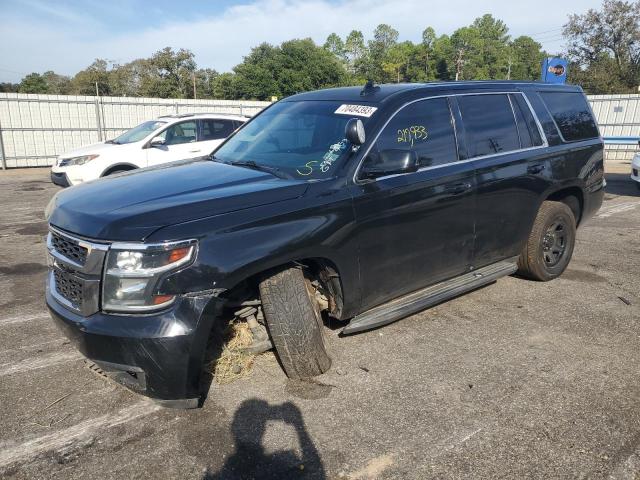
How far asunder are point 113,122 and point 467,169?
59.1 feet

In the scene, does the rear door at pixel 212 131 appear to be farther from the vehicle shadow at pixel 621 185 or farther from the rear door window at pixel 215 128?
the vehicle shadow at pixel 621 185

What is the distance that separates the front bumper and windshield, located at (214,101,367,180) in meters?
1.20

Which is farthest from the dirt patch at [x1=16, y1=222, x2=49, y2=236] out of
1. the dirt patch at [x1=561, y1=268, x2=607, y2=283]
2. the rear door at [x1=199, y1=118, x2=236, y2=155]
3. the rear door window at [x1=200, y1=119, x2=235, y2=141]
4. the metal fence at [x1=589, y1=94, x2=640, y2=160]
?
the metal fence at [x1=589, y1=94, x2=640, y2=160]

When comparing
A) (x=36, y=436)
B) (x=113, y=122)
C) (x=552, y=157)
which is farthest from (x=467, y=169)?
(x=113, y=122)

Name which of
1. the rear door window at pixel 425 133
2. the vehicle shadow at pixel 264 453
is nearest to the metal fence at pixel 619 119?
the rear door window at pixel 425 133

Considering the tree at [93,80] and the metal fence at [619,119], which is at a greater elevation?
the tree at [93,80]

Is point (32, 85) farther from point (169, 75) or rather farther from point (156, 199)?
point (156, 199)

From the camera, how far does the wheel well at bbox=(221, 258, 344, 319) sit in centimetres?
292

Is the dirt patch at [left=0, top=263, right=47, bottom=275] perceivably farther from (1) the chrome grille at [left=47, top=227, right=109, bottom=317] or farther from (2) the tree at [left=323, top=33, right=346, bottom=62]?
(2) the tree at [left=323, top=33, right=346, bottom=62]

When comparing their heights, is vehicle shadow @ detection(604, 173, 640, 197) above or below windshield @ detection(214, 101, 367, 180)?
below

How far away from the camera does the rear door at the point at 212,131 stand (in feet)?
32.3

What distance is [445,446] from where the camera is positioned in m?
2.63

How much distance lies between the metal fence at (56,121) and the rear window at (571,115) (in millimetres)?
13259

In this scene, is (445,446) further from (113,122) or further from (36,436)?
(113,122)
